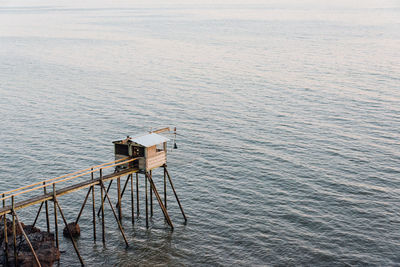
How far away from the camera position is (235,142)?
67.1 metres

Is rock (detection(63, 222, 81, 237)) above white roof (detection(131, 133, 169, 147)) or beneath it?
beneath

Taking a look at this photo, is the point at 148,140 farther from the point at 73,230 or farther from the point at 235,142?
the point at 235,142

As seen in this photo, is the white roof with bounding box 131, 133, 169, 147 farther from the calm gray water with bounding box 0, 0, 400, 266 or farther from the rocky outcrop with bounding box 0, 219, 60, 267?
the rocky outcrop with bounding box 0, 219, 60, 267

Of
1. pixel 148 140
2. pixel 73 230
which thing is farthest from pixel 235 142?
pixel 73 230

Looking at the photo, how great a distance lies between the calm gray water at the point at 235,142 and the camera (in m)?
42.2

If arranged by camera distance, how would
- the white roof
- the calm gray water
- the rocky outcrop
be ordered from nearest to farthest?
the rocky outcrop → the white roof → the calm gray water

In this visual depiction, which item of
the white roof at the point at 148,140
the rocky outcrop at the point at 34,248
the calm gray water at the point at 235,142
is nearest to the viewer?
the rocky outcrop at the point at 34,248

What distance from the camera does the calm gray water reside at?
42.2 metres

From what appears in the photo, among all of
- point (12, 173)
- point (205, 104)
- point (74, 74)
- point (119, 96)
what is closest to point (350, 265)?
point (12, 173)

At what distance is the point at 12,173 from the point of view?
5631 centimetres

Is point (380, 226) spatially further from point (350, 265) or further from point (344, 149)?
point (344, 149)

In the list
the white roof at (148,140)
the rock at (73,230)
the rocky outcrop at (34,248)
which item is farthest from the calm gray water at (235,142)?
the white roof at (148,140)

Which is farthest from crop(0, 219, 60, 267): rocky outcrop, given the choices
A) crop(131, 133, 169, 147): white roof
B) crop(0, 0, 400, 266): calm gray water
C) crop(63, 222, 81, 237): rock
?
crop(131, 133, 169, 147): white roof

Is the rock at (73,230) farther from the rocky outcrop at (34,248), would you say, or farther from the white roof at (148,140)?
the white roof at (148,140)
